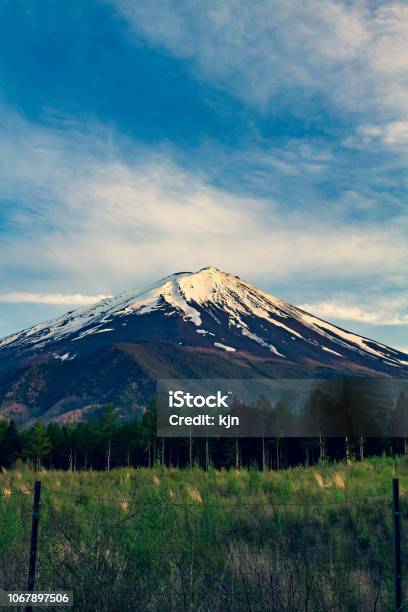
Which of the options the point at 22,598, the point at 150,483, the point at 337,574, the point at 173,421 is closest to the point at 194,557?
the point at 337,574

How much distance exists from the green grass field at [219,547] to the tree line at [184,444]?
1022 inches

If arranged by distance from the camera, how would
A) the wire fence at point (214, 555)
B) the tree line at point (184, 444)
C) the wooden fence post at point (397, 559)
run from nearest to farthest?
the wooden fence post at point (397, 559), the wire fence at point (214, 555), the tree line at point (184, 444)

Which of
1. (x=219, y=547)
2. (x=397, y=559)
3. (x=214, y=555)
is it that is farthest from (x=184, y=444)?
(x=397, y=559)

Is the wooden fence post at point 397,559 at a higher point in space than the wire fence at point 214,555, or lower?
higher

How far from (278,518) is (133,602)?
5501 millimetres

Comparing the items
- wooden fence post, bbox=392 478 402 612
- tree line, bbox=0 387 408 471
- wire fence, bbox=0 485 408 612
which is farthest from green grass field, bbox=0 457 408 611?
tree line, bbox=0 387 408 471

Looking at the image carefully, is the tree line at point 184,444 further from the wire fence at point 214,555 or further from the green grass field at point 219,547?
the wire fence at point 214,555

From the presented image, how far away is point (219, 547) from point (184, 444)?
37113 millimetres

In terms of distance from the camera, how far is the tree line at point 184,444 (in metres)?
42.3

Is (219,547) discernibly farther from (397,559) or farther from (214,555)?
(397,559)

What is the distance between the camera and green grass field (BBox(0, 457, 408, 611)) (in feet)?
21.8

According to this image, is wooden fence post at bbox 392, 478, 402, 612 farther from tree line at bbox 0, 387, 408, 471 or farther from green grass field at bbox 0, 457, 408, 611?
tree line at bbox 0, 387, 408, 471

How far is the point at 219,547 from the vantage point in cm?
951

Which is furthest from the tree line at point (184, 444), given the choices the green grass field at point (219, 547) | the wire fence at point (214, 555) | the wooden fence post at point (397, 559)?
the wooden fence post at point (397, 559)
